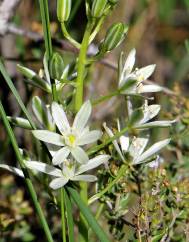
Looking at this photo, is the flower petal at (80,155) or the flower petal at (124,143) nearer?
the flower petal at (80,155)

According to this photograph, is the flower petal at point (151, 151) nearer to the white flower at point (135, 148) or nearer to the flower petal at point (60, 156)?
the white flower at point (135, 148)

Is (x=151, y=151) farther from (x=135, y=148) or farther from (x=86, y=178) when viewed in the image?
(x=86, y=178)

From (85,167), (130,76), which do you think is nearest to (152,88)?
(130,76)

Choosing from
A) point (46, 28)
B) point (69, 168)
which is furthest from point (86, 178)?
point (46, 28)

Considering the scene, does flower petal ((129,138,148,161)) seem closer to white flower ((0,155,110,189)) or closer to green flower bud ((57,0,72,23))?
white flower ((0,155,110,189))

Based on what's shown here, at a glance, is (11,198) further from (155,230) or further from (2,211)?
(155,230)

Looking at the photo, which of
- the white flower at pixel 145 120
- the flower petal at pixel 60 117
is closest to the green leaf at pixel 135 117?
the white flower at pixel 145 120
